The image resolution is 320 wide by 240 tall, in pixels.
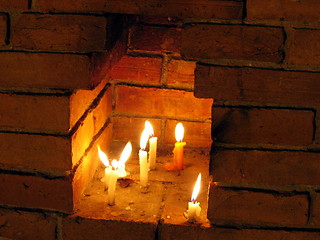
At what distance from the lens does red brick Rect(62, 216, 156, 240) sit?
130 cm

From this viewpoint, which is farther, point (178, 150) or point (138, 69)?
point (138, 69)

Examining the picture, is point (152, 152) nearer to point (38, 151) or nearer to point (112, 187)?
point (112, 187)

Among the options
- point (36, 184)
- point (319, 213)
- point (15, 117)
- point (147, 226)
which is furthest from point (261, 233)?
point (15, 117)

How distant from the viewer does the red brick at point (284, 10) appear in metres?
1.10

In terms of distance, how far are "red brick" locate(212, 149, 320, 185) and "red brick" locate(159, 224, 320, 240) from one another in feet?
0.52

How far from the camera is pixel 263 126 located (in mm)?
1184

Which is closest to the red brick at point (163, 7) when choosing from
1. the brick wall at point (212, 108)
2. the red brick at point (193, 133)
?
the brick wall at point (212, 108)

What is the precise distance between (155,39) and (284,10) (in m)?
0.72

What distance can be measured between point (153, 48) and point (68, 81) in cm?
62

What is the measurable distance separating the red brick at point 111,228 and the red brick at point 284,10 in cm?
67

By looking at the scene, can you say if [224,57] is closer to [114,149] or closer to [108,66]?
[108,66]

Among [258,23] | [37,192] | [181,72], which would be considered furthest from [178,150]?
[258,23]

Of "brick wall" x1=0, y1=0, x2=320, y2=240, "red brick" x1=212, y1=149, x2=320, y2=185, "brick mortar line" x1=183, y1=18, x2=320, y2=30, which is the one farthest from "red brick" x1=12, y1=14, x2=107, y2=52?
"red brick" x1=212, y1=149, x2=320, y2=185

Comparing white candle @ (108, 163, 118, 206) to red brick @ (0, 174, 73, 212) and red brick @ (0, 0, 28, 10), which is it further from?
red brick @ (0, 0, 28, 10)
